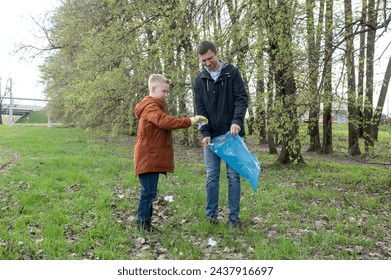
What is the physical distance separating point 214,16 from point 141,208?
6.47 m

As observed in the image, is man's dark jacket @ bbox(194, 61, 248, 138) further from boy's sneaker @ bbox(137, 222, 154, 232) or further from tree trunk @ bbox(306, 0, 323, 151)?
tree trunk @ bbox(306, 0, 323, 151)

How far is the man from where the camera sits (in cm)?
423

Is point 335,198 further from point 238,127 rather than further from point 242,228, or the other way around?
point 238,127

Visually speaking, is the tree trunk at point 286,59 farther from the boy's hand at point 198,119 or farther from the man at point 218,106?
the boy's hand at point 198,119

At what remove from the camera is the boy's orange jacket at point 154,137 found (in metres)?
3.98

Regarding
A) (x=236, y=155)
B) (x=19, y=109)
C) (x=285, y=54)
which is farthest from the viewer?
(x=19, y=109)

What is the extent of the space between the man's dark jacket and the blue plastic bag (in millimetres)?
119

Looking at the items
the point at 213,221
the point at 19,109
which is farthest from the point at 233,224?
the point at 19,109

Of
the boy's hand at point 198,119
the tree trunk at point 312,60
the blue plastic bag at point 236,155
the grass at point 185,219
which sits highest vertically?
the tree trunk at point 312,60

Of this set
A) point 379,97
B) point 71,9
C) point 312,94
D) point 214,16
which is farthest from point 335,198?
point 71,9

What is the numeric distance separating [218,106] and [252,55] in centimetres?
393

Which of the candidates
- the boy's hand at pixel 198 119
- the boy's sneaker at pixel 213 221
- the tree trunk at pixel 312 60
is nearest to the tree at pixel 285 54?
the tree trunk at pixel 312 60

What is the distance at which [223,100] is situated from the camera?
429 cm

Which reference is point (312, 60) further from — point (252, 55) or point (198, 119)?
point (198, 119)
